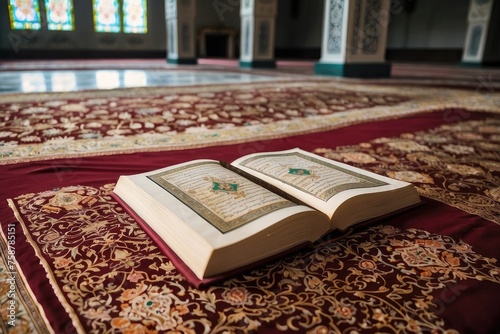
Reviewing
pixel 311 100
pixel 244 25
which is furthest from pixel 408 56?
pixel 311 100

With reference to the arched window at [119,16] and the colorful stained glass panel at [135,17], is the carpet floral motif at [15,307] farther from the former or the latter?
the colorful stained glass panel at [135,17]

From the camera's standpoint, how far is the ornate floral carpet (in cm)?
56

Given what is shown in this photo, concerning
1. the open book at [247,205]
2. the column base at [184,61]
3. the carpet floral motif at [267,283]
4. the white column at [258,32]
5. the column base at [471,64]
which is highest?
the white column at [258,32]

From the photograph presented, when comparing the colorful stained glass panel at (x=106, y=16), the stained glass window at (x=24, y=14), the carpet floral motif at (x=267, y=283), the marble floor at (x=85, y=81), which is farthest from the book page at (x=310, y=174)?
the colorful stained glass panel at (x=106, y=16)

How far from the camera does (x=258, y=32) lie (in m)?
9.58

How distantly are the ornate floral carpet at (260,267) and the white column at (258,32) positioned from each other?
8283mm

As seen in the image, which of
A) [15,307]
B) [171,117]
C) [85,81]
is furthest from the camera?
[85,81]

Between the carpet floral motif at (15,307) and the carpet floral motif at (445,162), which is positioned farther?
the carpet floral motif at (445,162)

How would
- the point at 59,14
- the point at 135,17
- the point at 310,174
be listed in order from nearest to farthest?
1. the point at 310,174
2. the point at 59,14
3. the point at 135,17

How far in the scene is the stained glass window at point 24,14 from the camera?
480 inches

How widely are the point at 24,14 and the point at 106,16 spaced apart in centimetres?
263

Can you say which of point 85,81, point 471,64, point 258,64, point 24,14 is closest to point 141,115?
point 85,81

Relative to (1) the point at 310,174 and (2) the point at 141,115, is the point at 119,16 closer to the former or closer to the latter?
(2) the point at 141,115

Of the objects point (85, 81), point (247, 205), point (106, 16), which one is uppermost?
point (106, 16)
